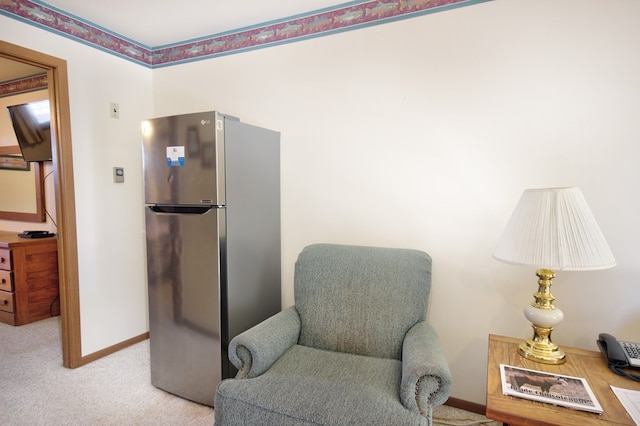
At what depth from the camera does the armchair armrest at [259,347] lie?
150 cm

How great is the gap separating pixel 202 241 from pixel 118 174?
1.27 metres

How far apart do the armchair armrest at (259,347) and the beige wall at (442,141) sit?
28.9 inches

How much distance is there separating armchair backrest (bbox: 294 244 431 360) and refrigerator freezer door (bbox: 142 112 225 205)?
0.72 m

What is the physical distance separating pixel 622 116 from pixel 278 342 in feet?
6.51

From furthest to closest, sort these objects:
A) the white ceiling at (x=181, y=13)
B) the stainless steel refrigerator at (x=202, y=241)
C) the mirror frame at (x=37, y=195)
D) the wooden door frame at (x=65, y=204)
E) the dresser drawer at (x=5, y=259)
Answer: the mirror frame at (x=37, y=195) → the dresser drawer at (x=5, y=259) → the wooden door frame at (x=65, y=204) → the white ceiling at (x=181, y=13) → the stainless steel refrigerator at (x=202, y=241)

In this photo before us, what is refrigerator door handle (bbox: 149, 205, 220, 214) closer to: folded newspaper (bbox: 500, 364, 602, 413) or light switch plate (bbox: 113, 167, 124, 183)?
light switch plate (bbox: 113, 167, 124, 183)

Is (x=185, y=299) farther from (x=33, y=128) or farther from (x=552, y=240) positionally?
(x=33, y=128)

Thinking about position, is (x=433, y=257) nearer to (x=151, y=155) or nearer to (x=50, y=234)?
(x=151, y=155)

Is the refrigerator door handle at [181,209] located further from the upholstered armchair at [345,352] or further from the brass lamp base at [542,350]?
the brass lamp base at [542,350]

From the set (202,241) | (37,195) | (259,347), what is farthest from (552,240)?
(37,195)

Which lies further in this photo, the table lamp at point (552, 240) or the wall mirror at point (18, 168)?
the wall mirror at point (18, 168)

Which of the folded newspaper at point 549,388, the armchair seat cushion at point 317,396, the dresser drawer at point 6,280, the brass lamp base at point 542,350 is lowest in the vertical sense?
the dresser drawer at point 6,280

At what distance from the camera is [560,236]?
49.8 inches

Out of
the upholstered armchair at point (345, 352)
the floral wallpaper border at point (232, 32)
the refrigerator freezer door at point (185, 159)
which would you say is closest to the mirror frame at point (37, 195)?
the floral wallpaper border at point (232, 32)
